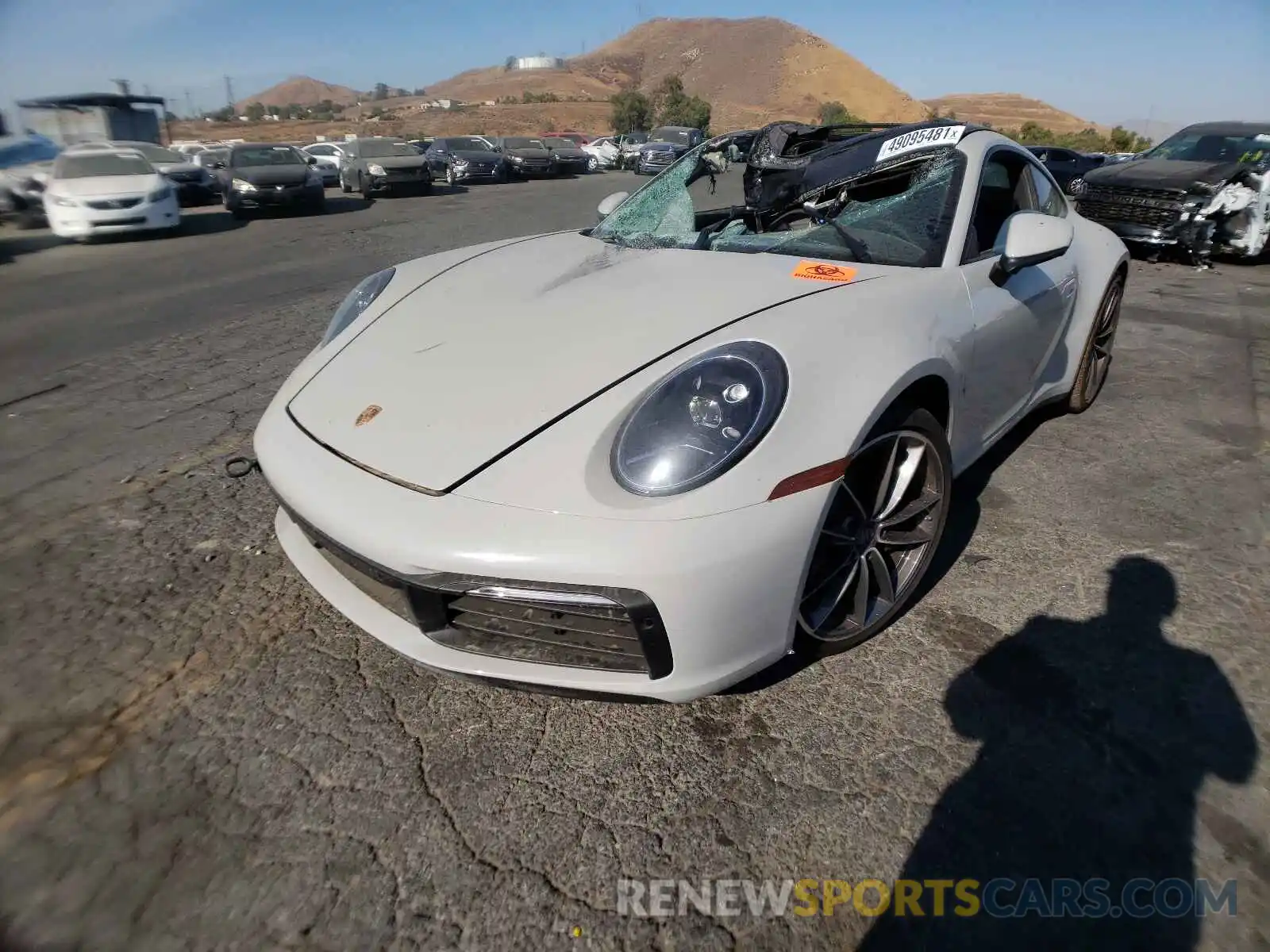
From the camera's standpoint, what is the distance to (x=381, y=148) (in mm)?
18844

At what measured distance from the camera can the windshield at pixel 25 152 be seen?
1440 cm

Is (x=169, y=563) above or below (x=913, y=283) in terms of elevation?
below

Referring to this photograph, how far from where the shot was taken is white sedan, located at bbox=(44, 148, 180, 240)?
36.5ft

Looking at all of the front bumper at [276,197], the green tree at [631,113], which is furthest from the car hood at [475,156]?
the green tree at [631,113]

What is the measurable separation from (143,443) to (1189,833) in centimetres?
416

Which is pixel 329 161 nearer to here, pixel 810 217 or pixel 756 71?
pixel 810 217

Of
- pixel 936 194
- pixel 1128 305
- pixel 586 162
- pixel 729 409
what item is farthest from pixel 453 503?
pixel 586 162

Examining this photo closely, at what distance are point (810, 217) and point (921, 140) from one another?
0.47 metres

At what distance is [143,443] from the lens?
3.68 metres

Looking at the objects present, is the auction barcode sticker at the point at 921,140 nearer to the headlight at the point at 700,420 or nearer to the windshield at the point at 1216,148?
the headlight at the point at 700,420

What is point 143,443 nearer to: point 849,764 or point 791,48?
point 849,764

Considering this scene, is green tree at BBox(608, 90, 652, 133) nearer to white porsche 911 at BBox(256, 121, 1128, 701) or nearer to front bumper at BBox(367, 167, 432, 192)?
front bumper at BBox(367, 167, 432, 192)

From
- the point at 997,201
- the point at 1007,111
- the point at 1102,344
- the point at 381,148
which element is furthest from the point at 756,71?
the point at 997,201

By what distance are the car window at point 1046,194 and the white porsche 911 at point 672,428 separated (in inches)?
17.4
